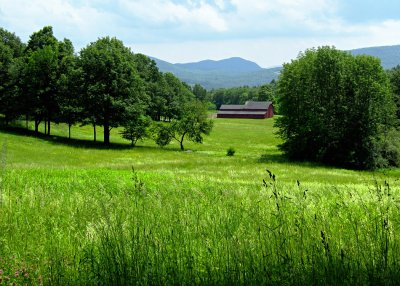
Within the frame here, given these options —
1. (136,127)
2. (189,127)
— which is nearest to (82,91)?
(136,127)

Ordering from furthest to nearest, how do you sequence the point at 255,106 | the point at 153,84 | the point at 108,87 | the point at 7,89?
1. the point at 255,106
2. the point at 153,84
3. the point at 7,89
4. the point at 108,87

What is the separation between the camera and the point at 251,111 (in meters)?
176

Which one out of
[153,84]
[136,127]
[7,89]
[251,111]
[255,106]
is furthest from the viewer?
[255,106]

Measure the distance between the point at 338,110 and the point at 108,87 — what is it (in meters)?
34.3

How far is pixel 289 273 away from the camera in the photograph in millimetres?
4941

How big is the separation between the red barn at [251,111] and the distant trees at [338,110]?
113 meters

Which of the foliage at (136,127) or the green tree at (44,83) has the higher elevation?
the green tree at (44,83)

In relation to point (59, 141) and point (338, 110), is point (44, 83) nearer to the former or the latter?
point (59, 141)

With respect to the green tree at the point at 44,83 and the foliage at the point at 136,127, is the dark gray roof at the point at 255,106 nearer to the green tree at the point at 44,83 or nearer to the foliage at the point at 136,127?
the foliage at the point at 136,127

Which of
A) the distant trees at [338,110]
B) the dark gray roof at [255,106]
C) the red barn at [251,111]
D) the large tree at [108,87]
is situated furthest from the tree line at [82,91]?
the dark gray roof at [255,106]

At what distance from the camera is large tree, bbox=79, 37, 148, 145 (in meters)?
58.3

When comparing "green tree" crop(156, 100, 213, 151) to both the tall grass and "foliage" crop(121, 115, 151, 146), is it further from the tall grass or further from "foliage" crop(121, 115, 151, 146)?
the tall grass

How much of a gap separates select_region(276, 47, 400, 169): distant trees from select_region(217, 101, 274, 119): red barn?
11341 cm

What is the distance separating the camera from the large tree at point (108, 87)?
5831cm
